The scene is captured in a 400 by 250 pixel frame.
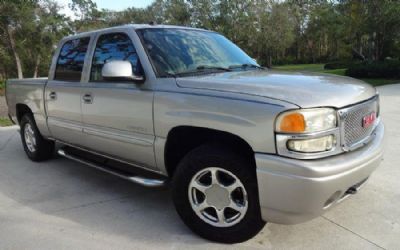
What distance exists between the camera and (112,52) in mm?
4254

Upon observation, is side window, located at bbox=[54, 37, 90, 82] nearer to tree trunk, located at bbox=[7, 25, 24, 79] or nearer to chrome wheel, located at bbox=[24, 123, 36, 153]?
chrome wheel, located at bbox=[24, 123, 36, 153]

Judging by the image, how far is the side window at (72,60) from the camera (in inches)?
185

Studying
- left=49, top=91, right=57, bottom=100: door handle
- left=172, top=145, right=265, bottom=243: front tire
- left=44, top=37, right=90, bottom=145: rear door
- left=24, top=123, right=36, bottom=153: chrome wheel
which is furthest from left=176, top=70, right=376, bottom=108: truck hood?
left=24, top=123, right=36, bottom=153: chrome wheel

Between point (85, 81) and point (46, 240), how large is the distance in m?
1.81

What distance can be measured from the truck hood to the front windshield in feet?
0.89

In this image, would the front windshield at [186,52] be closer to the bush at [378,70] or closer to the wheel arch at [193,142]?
the wheel arch at [193,142]

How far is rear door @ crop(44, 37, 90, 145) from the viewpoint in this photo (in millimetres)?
4645

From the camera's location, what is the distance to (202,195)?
3.40 m

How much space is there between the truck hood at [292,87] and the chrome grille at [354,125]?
0.20 ft

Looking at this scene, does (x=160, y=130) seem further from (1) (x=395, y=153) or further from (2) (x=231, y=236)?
(1) (x=395, y=153)

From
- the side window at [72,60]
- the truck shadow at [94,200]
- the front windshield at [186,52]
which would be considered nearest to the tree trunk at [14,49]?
the truck shadow at [94,200]

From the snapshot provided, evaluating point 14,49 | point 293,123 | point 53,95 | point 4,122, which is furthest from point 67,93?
point 14,49

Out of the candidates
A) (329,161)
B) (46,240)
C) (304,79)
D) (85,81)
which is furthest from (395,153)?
(46,240)

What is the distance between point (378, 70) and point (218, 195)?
17443 millimetres
